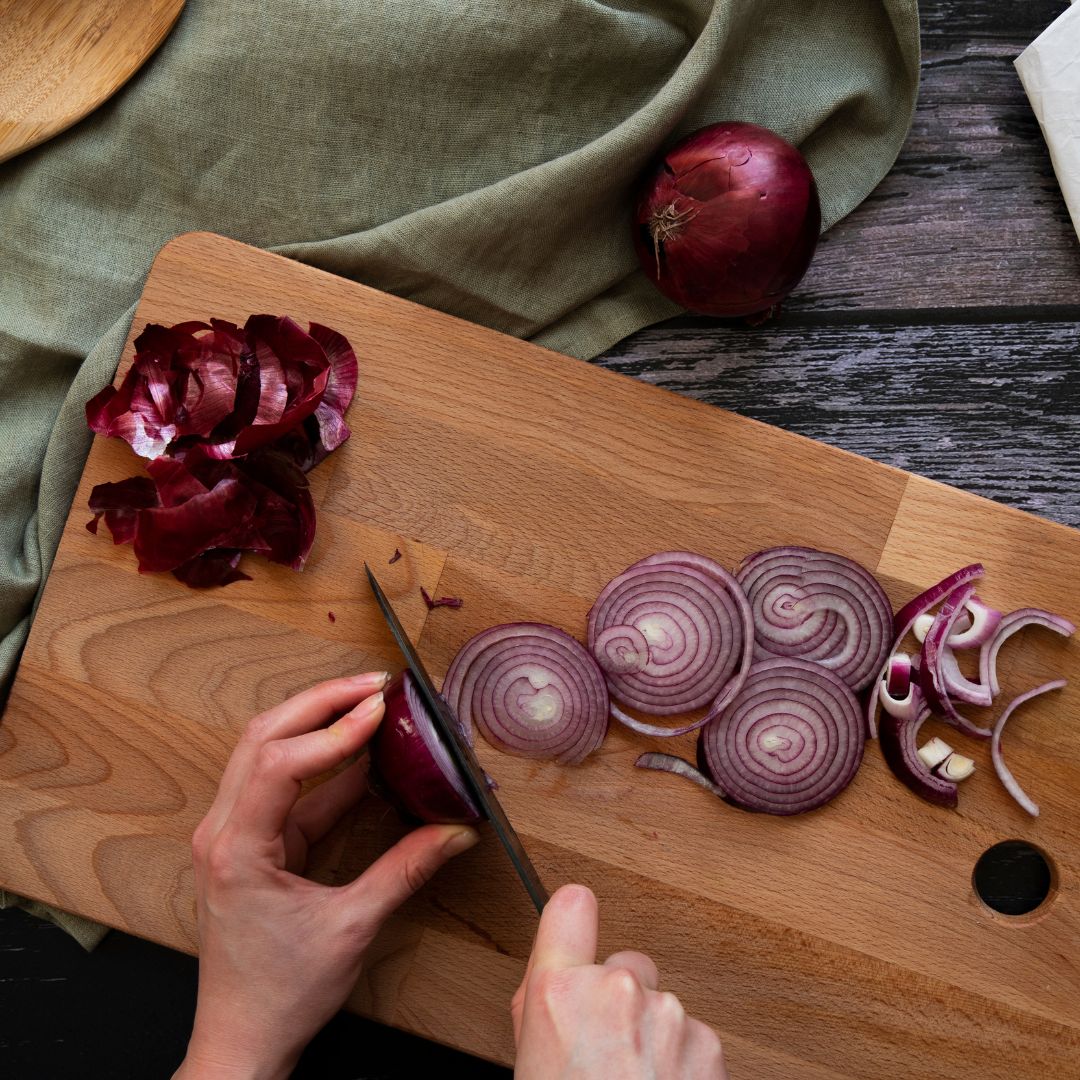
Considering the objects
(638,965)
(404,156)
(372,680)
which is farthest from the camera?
(404,156)

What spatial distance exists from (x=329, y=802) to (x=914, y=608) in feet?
3.14

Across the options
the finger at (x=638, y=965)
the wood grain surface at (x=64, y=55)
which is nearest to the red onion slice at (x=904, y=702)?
the finger at (x=638, y=965)

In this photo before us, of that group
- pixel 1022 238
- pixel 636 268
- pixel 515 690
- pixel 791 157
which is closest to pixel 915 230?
pixel 1022 238

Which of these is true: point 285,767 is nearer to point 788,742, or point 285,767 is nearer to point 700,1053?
point 700,1053

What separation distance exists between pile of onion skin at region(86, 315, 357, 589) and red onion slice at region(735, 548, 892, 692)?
71cm

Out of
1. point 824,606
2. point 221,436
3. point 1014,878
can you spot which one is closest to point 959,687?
point 824,606

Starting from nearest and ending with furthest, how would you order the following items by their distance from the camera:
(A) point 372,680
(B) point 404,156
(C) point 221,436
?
(A) point 372,680, (C) point 221,436, (B) point 404,156

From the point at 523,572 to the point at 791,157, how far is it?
2.47 feet

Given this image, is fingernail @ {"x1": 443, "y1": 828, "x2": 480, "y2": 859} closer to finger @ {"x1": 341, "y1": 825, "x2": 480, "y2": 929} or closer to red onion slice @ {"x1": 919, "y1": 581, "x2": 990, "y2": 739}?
finger @ {"x1": 341, "y1": 825, "x2": 480, "y2": 929}

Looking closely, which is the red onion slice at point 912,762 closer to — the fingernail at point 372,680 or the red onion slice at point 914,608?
the red onion slice at point 914,608

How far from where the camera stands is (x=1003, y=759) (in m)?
1.56

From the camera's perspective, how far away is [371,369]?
1558 mm

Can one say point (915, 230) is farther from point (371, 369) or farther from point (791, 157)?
point (371, 369)

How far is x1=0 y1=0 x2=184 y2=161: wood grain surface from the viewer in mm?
1566
